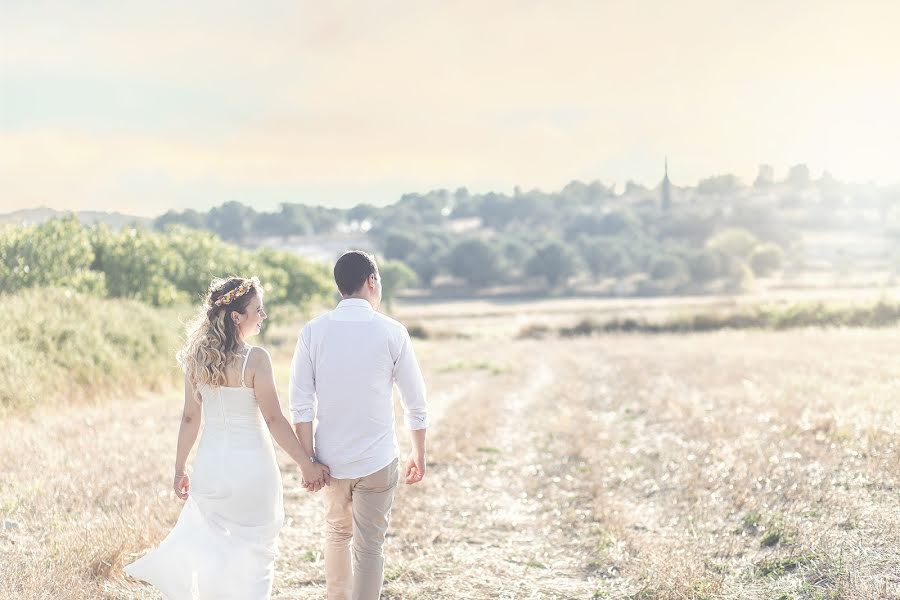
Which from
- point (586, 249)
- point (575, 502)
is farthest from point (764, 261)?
point (575, 502)

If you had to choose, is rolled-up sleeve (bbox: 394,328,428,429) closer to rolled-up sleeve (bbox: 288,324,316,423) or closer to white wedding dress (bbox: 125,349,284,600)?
rolled-up sleeve (bbox: 288,324,316,423)

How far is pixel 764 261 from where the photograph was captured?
447ft

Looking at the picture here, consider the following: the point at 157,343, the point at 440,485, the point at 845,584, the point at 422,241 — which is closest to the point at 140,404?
the point at 157,343

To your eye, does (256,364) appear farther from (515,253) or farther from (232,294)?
(515,253)

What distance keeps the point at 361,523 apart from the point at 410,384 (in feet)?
3.14

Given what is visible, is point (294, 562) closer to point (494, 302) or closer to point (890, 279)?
point (494, 302)

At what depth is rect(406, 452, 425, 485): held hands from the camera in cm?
526

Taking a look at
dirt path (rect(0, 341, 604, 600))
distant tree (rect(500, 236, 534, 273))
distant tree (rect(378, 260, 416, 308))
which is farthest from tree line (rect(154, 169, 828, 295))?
dirt path (rect(0, 341, 604, 600))

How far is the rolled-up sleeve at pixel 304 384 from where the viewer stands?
16.8ft

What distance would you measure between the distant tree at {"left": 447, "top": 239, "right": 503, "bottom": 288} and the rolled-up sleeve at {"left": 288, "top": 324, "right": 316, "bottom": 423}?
124m

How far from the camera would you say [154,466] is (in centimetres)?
1026

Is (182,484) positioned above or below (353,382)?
below

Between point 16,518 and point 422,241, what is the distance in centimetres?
14008

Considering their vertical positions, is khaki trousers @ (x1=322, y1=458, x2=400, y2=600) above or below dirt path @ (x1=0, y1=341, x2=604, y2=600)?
above
